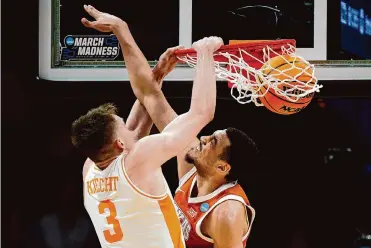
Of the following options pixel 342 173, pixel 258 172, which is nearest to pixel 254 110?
pixel 258 172

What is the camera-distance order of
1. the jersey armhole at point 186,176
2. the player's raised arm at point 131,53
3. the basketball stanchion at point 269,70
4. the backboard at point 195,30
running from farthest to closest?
1. the backboard at point 195,30
2. the jersey armhole at point 186,176
3. the player's raised arm at point 131,53
4. the basketball stanchion at point 269,70

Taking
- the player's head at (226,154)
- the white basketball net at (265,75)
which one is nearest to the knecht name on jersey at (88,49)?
the player's head at (226,154)

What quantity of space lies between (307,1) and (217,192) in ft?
6.14

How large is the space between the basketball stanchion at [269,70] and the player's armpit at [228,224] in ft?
1.92

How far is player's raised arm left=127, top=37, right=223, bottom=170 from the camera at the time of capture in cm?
320

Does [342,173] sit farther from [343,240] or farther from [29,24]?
[29,24]

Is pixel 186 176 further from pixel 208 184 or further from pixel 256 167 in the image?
pixel 256 167

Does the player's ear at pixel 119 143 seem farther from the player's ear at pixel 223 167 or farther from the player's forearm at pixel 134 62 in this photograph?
the player's ear at pixel 223 167

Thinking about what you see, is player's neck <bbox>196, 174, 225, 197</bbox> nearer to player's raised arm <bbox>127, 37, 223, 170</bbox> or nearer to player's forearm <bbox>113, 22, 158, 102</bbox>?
player's forearm <bbox>113, 22, 158, 102</bbox>

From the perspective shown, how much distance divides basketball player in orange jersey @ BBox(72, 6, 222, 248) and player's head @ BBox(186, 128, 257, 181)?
827 millimetres

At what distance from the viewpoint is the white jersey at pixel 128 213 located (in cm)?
323

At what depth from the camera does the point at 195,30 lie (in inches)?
211

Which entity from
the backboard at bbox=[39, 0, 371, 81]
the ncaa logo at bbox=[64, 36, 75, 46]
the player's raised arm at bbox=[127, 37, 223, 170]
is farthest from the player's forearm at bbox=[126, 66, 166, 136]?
the ncaa logo at bbox=[64, 36, 75, 46]

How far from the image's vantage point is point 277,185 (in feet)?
19.5
